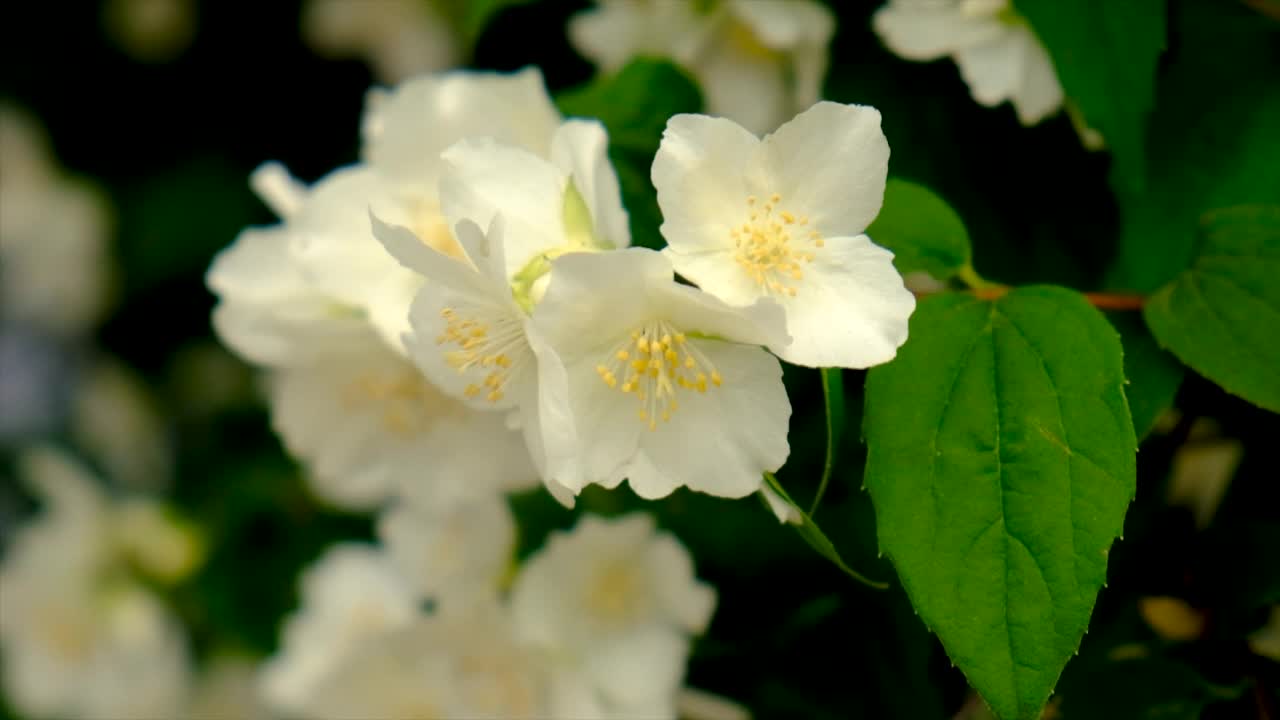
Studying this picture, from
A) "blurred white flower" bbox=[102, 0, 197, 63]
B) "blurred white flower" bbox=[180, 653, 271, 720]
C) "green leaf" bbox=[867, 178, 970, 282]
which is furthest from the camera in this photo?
"blurred white flower" bbox=[102, 0, 197, 63]

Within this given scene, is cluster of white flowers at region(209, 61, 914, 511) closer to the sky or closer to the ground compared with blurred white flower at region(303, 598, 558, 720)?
closer to the sky

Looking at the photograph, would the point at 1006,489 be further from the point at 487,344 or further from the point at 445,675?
the point at 445,675

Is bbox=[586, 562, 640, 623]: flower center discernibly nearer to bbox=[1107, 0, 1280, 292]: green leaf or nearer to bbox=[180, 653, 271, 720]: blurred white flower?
bbox=[1107, 0, 1280, 292]: green leaf

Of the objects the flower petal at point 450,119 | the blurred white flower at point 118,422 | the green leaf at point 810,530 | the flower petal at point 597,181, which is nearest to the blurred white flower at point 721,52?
the flower petal at point 450,119

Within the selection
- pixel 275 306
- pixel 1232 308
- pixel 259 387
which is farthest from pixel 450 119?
pixel 259 387

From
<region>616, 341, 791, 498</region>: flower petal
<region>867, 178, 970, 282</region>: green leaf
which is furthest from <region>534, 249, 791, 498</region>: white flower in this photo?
<region>867, 178, 970, 282</region>: green leaf

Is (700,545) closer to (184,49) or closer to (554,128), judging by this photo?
(554,128)

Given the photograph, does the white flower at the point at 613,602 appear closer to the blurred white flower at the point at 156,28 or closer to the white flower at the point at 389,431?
the white flower at the point at 389,431

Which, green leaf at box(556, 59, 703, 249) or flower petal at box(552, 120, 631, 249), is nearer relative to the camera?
flower petal at box(552, 120, 631, 249)

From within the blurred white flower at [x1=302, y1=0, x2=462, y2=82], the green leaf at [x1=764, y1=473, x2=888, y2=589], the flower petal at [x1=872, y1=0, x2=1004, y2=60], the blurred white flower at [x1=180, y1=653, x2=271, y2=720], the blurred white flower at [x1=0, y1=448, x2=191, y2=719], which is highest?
the flower petal at [x1=872, y1=0, x2=1004, y2=60]
